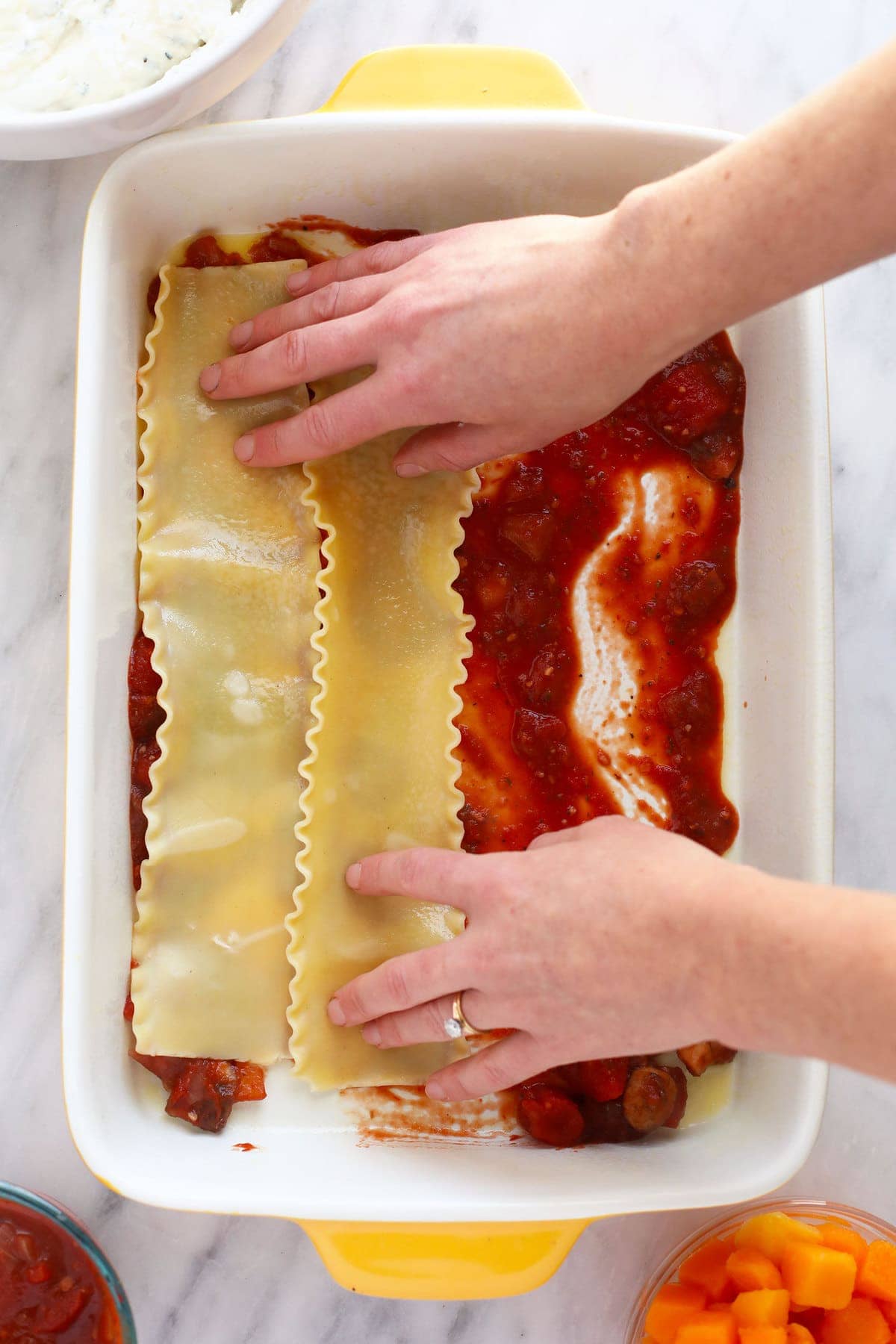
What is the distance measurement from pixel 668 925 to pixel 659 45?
7.22 ft

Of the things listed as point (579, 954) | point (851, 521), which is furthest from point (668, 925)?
point (851, 521)

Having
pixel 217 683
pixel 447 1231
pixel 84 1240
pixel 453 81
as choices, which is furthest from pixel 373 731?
pixel 453 81

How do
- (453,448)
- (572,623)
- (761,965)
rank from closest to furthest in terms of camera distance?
(761,965) < (453,448) < (572,623)

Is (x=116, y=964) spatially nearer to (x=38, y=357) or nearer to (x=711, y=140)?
(x=38, y=357)

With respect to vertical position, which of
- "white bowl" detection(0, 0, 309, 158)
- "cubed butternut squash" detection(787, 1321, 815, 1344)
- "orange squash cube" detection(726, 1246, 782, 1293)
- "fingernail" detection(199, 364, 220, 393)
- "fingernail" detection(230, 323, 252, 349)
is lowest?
"cubed butternut squash" detection(787, 1321, 815, 1344)

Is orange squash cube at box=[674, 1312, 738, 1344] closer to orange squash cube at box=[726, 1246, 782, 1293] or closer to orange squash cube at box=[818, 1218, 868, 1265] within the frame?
orange squash cube at box=[726, 1246, 782, 1293]

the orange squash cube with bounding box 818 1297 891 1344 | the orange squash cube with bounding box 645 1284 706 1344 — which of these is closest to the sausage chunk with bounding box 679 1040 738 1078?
the orange squash cube with bounding box 645 1284 706 1344

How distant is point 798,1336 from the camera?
266 centimetres

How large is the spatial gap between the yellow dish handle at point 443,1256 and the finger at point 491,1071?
0.28m

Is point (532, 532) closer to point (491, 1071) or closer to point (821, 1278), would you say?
point (491, 1071)

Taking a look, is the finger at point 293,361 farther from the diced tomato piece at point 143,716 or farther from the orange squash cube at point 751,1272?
the orange squash cube at point 751,1272

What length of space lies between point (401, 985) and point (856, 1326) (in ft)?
4.62

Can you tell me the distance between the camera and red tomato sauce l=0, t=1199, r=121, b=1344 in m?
2.72

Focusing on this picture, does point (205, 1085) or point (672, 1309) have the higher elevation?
point (205, 1085)
